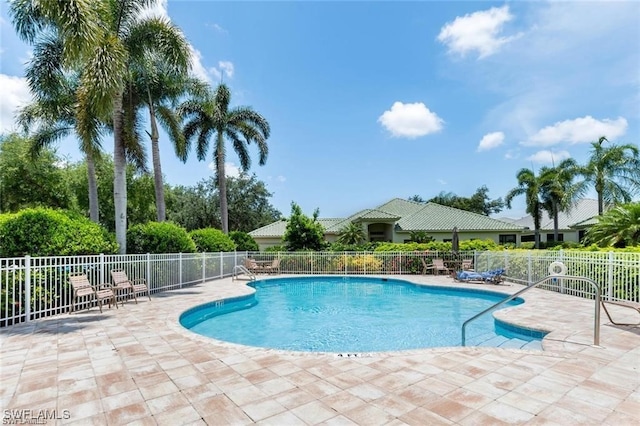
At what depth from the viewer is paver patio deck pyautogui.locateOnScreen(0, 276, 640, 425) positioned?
3369 millimetres

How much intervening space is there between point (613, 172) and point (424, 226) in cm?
1297

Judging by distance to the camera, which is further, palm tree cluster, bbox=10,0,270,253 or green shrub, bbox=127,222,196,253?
green shrub, bbox=127,222,196,253

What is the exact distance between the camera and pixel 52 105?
47.2 ft

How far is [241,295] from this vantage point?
12234 millimetres

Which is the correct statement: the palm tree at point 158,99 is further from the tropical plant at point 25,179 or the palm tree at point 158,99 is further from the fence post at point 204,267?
the tropical plant at point 25,179

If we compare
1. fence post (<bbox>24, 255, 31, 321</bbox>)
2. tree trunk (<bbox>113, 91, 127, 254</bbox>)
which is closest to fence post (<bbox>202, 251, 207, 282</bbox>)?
tree trunk (<bbox>113, 91, 127, 254</bbox>)

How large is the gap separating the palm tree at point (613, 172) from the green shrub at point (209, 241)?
22792 mm

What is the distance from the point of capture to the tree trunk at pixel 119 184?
1172 centimetres

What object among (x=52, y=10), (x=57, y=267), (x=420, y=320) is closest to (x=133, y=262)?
(x=57, y=267)

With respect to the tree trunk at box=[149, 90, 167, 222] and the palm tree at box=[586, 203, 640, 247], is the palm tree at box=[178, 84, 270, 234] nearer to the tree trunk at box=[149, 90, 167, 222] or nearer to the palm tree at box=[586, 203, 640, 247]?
the tree trunk at box=[149, 90, 167, 222]

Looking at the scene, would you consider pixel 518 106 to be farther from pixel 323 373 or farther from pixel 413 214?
pixel 413 214

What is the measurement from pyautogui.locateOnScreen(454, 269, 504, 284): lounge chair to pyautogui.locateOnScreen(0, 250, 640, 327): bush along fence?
0.77 m

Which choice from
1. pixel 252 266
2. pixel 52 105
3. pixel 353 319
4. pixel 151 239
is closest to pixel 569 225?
pixel 252 266

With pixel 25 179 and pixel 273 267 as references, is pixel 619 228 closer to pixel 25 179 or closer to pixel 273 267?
pixel 273 267
